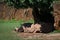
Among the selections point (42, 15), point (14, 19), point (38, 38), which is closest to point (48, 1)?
point (42, 15)

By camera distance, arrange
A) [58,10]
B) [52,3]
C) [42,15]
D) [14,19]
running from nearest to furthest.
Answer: [58,10] < [52,3] < [42,15] < [14,19]

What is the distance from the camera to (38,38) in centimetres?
1206

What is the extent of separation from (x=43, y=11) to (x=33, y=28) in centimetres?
182

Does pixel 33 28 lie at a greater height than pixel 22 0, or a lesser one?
lesser

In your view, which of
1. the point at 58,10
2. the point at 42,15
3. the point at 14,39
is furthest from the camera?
the point at 42,15

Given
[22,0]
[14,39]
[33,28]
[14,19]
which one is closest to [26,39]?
[14,39]

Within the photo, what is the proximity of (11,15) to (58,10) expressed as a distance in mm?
10948

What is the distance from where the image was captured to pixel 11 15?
81.4 ft

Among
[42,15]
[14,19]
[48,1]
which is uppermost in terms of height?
[48,1]

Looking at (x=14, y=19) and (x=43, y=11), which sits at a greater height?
(x=43, y=11)

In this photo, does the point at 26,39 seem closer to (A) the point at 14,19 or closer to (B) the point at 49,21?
(B) the point at 49,21

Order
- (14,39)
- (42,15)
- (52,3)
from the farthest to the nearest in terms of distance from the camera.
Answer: (42,15), (52,3), (14,39)

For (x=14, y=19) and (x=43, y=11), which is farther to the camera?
(x=14, y=19)

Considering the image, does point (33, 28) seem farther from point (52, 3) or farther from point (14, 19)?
point (14, 19)
